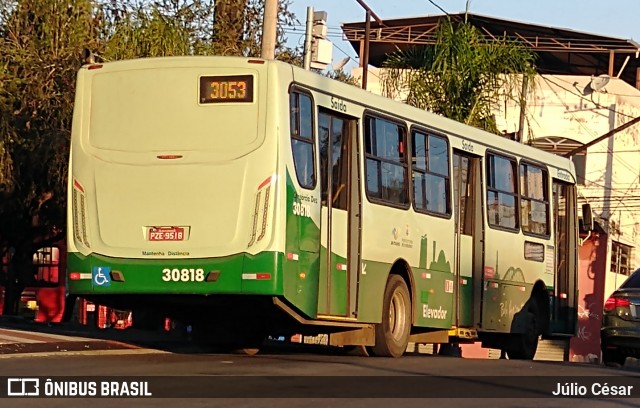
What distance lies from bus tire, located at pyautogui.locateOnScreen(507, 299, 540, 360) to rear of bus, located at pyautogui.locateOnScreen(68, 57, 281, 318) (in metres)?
7.70

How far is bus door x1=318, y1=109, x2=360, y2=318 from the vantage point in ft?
49.2

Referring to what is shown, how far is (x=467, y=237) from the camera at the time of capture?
18734mm

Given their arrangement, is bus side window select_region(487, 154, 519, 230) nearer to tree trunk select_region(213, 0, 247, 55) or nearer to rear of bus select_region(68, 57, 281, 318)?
rear of bus select_region(68, 57, 281, 318)

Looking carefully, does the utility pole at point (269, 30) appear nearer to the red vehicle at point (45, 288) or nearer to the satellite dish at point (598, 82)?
the red vehicle at point (45, 288)

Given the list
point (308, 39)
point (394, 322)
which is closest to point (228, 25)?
point (308, 39)

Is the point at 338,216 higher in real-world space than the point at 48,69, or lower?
lower

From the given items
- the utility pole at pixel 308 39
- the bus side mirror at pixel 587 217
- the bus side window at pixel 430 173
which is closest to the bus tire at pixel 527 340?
the bus side mirror at pixel 587 217

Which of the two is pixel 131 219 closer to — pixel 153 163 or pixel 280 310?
pixel 153 163

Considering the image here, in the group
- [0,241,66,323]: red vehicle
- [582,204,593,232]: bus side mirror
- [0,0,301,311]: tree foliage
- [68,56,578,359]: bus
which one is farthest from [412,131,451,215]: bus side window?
[0,241,66,323]: red vehicle

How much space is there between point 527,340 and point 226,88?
340 inches

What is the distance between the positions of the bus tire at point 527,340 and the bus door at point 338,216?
5970mm

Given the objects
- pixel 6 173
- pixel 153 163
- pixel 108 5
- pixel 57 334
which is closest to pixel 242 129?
pixel 153 163

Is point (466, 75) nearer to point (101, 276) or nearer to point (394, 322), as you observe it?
point (394, 322)

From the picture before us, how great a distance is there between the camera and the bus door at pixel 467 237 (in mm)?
18391
